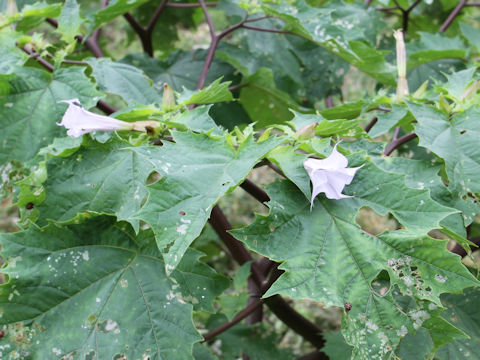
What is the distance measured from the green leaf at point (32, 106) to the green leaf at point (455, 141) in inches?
30.0

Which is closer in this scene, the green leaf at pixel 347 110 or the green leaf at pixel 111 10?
the green leaf at pixel 347 110

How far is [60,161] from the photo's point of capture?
3.48ft

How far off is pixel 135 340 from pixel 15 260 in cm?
28

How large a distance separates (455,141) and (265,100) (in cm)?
94

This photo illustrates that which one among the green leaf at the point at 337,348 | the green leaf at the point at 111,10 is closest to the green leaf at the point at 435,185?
the green leaf at the point at 337,348

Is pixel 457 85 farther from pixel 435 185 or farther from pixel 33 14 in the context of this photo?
pixel 33 14

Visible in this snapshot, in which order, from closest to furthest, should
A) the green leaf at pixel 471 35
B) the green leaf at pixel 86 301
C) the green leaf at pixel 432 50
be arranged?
the green leaf at pixel 86 301 → the green leaf at pixel 432 50 → the green leaf at pixel 471 35

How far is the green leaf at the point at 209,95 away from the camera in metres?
1.07

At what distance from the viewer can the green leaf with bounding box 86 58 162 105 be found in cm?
129

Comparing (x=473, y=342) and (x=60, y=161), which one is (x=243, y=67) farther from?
(x=473, y=342)

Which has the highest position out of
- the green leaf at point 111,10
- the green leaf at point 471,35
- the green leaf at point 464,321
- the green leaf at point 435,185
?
the green leaf at point 111,10

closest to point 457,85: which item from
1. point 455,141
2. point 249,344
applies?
point 455,141

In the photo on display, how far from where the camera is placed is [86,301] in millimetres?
957

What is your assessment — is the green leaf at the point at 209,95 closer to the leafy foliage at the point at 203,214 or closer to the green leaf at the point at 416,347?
the leafy foliage at the point at 203,214
